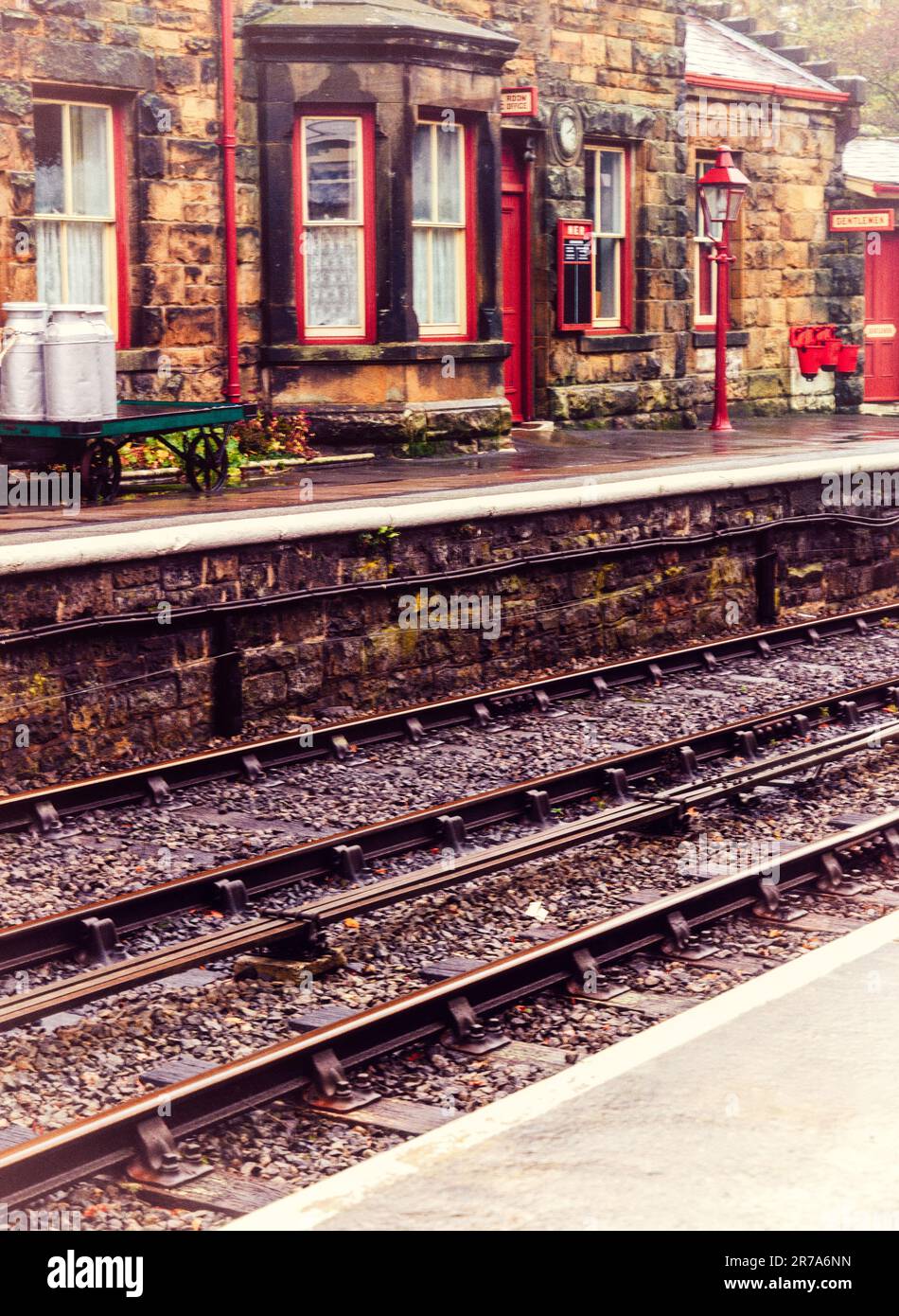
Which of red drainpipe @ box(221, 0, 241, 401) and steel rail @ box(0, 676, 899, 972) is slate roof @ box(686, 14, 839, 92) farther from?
steel rail @ box(0, 676, 899, 972)

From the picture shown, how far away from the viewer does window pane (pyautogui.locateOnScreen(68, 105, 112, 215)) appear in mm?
14461

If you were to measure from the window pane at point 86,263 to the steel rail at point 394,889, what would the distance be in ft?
23.2

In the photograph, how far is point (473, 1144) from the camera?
4742 mm

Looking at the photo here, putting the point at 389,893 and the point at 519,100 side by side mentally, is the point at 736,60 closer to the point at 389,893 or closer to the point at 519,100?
the point at 519,100

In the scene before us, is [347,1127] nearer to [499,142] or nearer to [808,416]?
[499,142]

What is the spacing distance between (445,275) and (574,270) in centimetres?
260

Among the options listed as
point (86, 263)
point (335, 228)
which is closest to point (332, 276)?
point (335, 228)

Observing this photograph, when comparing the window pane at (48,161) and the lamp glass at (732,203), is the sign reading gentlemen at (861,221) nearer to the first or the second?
the lamp glass at (732,203)

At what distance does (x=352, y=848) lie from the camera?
7.95 metres

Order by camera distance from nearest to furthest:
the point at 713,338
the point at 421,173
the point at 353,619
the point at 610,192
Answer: the point at 353,619 → the point at 421,173 → the point at 610,192 → the point at 713,338

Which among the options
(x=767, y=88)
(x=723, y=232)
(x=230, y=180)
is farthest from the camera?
(x=767, y=88)

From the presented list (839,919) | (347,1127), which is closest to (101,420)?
(839,919)

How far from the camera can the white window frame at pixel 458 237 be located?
16594 mm

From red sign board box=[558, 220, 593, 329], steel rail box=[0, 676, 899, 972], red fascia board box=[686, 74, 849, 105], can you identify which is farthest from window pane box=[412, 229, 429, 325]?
steel rail box=[0, 676, 899, 972]
